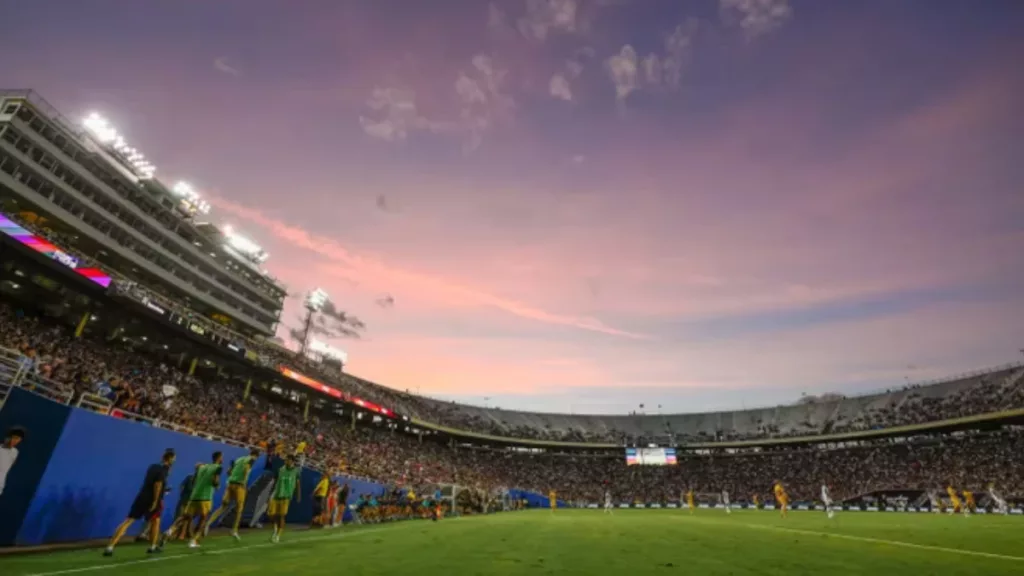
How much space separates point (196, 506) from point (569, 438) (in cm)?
7081

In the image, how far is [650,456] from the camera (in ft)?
223

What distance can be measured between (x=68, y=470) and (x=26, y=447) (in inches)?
38.9

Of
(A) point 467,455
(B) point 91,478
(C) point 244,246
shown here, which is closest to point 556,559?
(B) point 91,478

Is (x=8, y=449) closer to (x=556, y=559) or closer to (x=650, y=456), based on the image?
(x=556, y=559)

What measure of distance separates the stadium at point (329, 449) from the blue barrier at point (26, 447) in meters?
0.04

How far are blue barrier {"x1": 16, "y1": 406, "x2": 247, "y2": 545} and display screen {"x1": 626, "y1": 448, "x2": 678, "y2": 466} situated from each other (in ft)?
207

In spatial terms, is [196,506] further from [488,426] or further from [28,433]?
[488,426]

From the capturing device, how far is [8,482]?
9633 mm

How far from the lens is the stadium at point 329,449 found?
30.8ft

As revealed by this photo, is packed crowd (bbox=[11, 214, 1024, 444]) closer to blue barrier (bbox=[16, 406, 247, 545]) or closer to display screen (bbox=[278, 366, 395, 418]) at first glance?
display screen (bbox=[278, 366, 395, 418])

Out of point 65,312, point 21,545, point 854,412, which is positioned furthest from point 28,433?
point 854,412

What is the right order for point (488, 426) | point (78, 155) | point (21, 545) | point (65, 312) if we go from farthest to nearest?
point (488, 426)
point (78, 155)
point (65, 312)
point (21, 545)

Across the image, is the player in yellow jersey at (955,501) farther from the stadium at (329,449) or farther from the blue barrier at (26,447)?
the blue barrier at (26,447)

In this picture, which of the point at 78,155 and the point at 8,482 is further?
the point at 78,155
